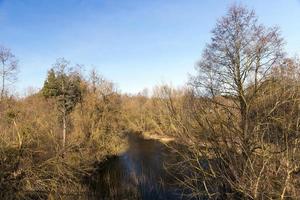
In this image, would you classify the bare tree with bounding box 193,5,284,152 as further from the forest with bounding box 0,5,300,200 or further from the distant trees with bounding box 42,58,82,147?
the distant trees with bounding box 42,58,82,147

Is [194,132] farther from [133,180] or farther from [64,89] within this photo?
[64,89]

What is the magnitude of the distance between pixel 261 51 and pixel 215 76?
111 inches

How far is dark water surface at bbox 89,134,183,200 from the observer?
12086mm

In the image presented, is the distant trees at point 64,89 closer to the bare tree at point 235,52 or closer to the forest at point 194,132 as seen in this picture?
the forest at point 194,132

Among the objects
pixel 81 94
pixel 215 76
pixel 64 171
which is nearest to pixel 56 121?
pixel 81 94

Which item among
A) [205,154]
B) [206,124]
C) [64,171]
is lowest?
[64,171]

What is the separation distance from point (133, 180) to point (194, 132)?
9428mm

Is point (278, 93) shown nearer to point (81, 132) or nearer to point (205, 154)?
point (205, 154)

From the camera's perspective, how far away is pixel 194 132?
5965 mm

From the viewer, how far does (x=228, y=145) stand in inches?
223

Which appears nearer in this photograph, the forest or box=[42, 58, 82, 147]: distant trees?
the forest

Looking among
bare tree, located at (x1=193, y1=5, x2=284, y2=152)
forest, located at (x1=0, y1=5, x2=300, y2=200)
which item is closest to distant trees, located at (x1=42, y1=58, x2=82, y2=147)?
forest, located at (x1=0, y1=5, x2=300, y2=200)

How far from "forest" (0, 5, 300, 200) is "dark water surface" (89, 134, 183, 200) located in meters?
0.13

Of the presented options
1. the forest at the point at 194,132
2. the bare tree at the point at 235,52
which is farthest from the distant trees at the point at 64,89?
the bare tree at the point at 235,52
